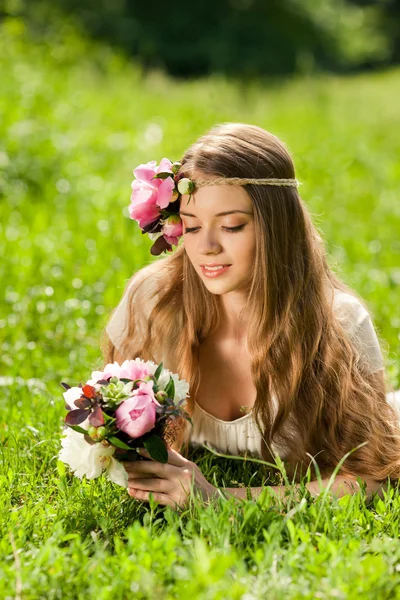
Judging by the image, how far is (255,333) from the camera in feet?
10.4

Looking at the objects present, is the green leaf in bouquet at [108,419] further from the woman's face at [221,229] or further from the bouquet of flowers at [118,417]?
the woman's face at [221,229]

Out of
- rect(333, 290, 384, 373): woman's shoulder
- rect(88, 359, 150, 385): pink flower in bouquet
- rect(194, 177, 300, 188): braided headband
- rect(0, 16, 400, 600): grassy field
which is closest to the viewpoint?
rect(0, 16, 400, 600): grassy field

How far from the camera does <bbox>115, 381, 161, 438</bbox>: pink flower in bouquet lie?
261cm

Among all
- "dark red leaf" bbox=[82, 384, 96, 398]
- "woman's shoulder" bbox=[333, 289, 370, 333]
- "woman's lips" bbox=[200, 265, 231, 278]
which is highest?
"woman's lips" bbox=[200, 265, 231, 278]

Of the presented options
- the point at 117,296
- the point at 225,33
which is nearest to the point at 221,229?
the point at 117,296

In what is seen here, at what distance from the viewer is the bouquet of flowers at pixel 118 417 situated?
103 inches

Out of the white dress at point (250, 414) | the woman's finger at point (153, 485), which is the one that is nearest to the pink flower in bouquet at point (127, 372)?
the woman's finger at point (153, 485)

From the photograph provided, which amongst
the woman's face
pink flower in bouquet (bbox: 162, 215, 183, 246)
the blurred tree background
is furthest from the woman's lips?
the blurred tree background

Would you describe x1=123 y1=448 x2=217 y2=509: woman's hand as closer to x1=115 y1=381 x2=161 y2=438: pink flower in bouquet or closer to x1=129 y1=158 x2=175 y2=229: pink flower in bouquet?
x1=115 y1=381 x2=161 y2=438: pink flower in bouquet

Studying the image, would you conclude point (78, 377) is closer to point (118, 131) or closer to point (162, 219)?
point (162, 219)

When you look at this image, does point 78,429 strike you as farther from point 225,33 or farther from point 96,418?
point 225,33

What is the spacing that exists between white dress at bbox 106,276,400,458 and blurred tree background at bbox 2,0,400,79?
42.0ft

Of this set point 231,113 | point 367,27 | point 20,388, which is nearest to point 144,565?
point 20,388

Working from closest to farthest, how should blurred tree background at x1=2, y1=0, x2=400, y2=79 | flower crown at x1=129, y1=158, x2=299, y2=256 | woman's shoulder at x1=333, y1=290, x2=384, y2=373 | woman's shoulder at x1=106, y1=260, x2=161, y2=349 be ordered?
1. flower crown at x1=129, y1=158, x2=299, y2=256
2. woman's shoulder at x1=333, y1=290, x2=384, y2=373
3. woman's shoulder at x1=106, y1=260, x2=161, y2=349
4. blurred tree background at x1=2, y1=0, x2=400, y2=79
